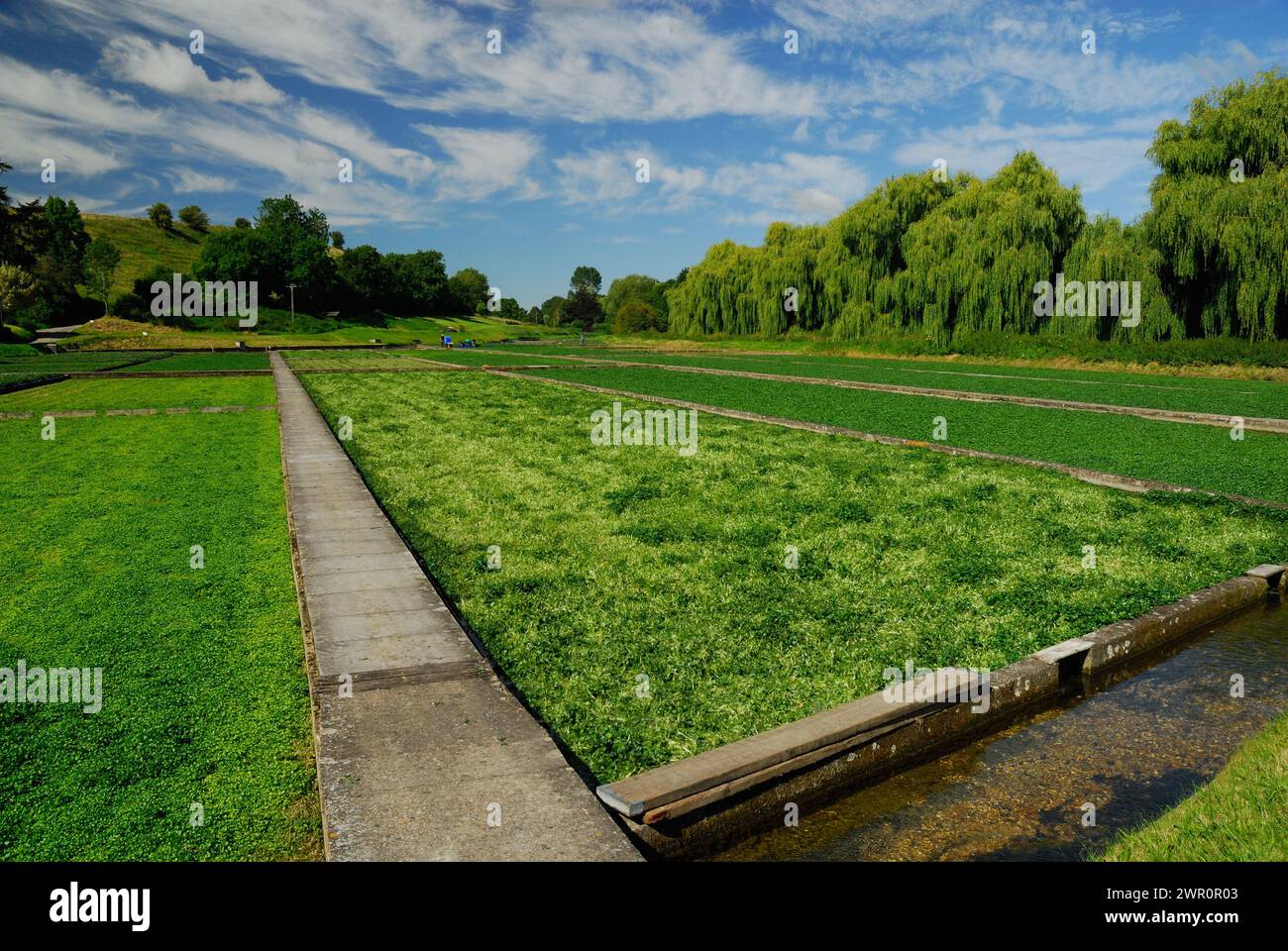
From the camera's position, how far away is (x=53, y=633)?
506 cm

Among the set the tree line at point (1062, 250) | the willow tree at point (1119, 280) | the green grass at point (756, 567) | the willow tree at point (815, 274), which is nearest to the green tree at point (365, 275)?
the willow tree at point (815, 274)

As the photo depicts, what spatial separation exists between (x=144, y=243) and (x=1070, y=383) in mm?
128098

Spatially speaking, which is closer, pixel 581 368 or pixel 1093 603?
pixel 1093 603

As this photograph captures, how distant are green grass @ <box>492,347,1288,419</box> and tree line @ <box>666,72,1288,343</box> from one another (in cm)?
312

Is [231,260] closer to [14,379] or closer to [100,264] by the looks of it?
[100,264]

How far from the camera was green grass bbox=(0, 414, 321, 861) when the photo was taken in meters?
3.10

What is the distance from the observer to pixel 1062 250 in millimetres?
36344

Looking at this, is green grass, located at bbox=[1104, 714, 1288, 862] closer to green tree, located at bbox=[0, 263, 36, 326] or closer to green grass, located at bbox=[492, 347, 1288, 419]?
green grass, located at bbox=[492, 347, 1288, 419]

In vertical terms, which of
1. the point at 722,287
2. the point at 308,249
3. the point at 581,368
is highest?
the point at 308,249

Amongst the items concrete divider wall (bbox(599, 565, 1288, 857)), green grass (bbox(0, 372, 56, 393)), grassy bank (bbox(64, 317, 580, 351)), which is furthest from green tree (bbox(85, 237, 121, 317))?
concrete divider wall (bbox(599, 565, 1288, 857))

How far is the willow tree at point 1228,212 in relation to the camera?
27484mm
